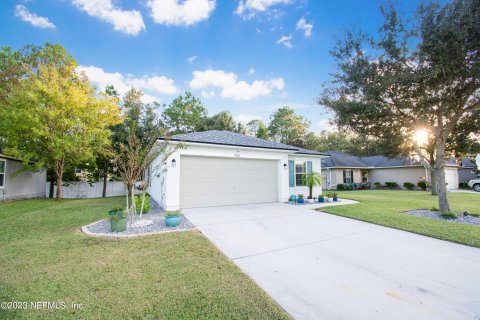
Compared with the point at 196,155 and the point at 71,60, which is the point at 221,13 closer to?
the point at 196,155

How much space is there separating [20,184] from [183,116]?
16.7 m

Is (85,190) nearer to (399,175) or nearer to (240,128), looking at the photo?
(240,128)

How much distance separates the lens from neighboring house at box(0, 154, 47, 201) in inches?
528

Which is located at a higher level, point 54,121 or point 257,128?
point 257,128

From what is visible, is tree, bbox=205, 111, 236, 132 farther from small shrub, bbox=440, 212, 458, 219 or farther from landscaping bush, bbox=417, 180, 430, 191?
small shrub, bbox=440, 212, 458, 219

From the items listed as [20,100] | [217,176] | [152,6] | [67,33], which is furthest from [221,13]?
[20,100]

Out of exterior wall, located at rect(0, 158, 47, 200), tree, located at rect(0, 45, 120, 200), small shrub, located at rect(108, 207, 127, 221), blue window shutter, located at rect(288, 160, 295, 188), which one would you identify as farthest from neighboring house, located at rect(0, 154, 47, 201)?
blue window shutter, located at rect(288, 160, 295, 188)

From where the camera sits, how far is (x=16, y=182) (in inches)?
579

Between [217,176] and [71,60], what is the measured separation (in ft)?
53.3

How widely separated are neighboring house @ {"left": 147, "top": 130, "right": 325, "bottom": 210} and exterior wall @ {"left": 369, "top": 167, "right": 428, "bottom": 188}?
18.5 meters

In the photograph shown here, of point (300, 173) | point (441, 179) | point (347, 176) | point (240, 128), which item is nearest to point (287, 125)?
point (240, 128)

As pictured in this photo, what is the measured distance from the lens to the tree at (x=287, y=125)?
3262cm

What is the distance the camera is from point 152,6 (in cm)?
948

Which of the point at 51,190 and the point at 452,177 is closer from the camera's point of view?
the point at 51,190
